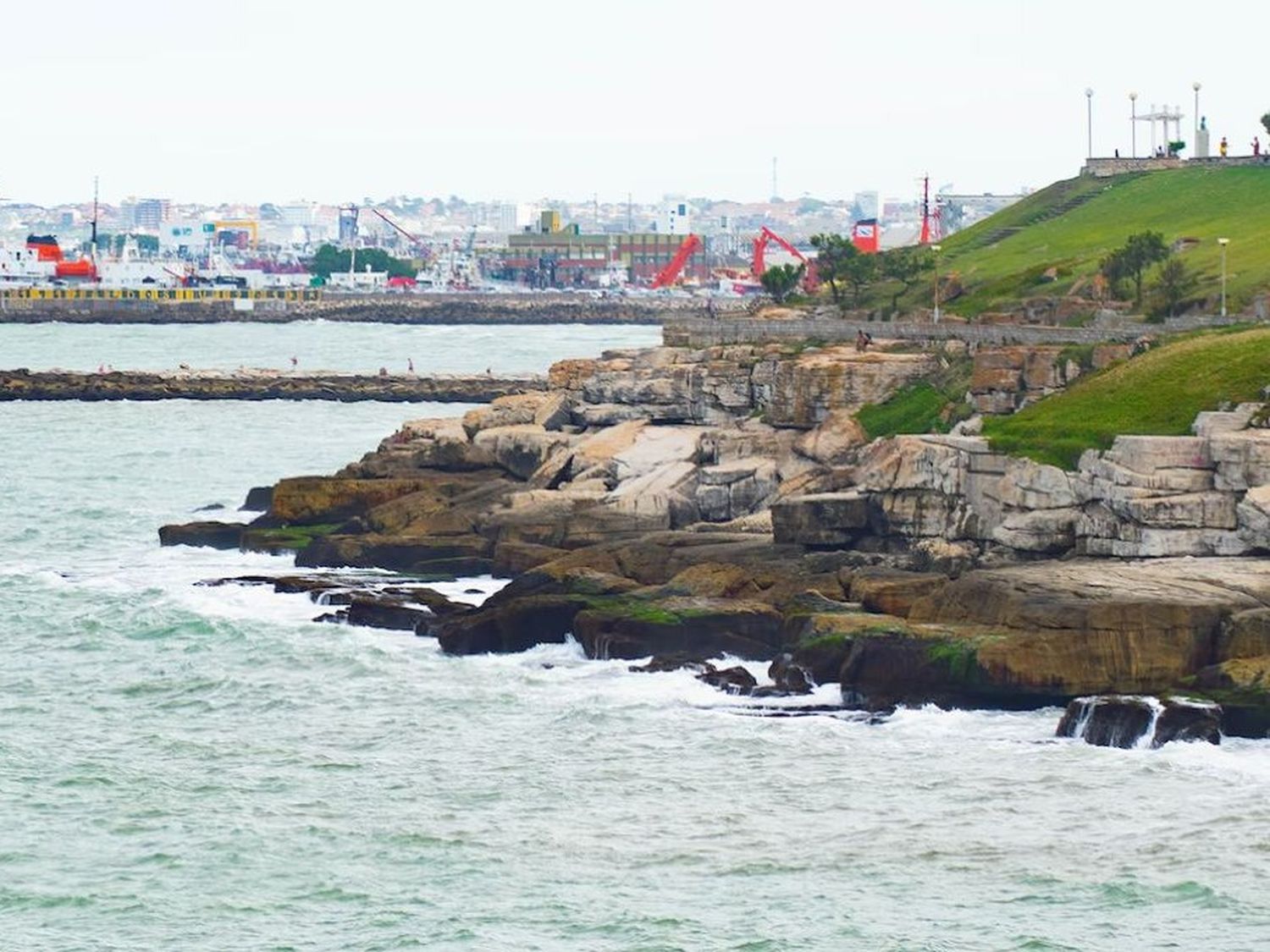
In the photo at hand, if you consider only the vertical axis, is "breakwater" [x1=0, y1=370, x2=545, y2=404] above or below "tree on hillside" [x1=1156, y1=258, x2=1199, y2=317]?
below

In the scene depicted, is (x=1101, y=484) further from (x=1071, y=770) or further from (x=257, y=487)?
(x=257, y=487)

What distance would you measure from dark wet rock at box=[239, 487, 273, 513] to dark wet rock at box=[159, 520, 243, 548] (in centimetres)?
695

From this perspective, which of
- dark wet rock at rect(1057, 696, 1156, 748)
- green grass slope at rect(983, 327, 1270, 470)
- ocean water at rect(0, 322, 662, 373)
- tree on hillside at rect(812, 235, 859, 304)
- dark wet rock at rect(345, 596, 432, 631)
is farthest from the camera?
ocean water at rect(0, 322, 662, 373)

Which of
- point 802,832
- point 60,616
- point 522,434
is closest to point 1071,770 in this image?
point 802,832

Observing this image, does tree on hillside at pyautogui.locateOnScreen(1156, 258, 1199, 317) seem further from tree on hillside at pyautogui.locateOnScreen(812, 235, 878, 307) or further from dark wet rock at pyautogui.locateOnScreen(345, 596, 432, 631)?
dark wet rock at pyautogui.locateOnScreen(345, 596, 432, 631)

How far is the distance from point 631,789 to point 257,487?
138 ft

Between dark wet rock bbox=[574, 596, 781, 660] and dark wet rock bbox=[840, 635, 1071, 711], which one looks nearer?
dark wet rock bbox=[840, 635, 1071, 711]

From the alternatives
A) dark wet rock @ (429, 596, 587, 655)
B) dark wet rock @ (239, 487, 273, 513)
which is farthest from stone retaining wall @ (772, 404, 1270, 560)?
dark wet rock @ (239, 487, 273, 513)

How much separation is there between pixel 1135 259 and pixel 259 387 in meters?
64.7

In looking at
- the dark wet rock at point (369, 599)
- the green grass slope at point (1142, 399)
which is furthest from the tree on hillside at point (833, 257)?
the dark wet rock at point (369, 599)

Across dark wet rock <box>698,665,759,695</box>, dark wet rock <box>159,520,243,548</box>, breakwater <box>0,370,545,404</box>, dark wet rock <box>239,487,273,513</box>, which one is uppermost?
breakwater <box>0,370,545,404</box>

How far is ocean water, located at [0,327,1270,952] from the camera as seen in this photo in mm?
38594

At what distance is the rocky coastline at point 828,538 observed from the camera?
4944cm

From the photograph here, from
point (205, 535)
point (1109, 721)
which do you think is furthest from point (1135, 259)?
point (1109, 721)
